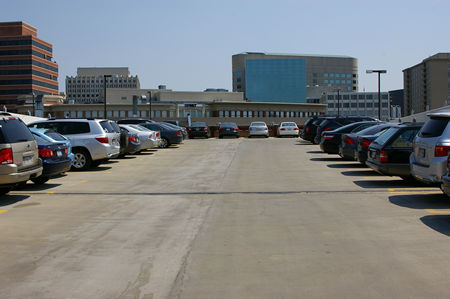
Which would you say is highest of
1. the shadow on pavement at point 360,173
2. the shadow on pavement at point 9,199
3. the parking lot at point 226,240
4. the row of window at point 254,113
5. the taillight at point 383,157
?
the row of window at point 254,113

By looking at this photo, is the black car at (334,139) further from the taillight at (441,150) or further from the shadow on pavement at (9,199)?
the shadow on pavement at (9,199)

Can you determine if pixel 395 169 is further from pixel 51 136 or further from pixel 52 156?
pixel 51 136

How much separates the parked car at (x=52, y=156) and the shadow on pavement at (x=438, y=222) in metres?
8.85

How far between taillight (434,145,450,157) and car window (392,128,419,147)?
2.85 m

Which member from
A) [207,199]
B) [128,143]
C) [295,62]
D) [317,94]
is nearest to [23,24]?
[295,62]

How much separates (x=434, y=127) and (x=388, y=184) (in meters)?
3.19

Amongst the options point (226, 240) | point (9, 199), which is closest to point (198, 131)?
point (9, 199)

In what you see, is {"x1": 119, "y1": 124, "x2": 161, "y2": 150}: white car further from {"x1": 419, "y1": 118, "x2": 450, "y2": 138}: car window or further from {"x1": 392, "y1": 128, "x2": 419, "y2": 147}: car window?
{"x1": 419, "y1": 118, "x2": 450, "y2": 138}: car window

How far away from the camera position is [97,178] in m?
15.2

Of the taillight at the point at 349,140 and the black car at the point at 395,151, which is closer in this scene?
the black car at the point at 395,151

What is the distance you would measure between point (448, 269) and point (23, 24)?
155205mm

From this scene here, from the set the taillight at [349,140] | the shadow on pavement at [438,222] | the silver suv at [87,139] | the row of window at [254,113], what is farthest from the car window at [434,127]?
the row of window at [254,113]

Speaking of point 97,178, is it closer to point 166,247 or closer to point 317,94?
point 166,247

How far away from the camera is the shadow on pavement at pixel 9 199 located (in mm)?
10773
